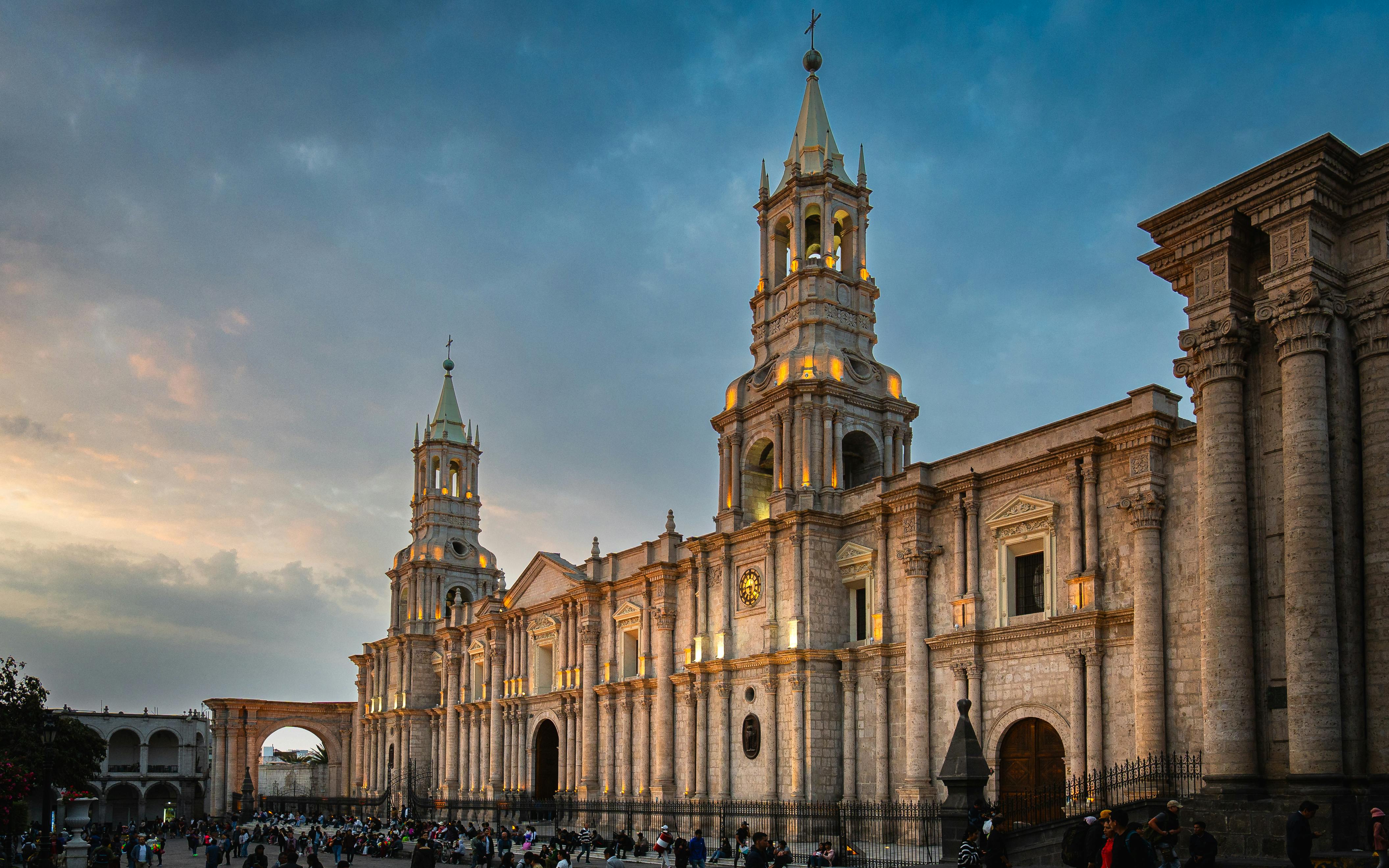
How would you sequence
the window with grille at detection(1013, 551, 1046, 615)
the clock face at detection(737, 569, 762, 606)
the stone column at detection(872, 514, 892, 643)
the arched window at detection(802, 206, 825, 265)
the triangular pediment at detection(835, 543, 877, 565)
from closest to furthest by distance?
the window with grille at detection(1013, 551, 1046, 615) < the stone column at detection(872, 514, 892, 643) < the triangular pediment at detection(835, 543, 877, 565) < the clock face at detection(737, 569, 762, 606) < the arched window at detection(802, 206, 825, 265)

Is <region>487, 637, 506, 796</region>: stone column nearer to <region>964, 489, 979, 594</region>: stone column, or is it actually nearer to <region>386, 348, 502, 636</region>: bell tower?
<region>386, 348, 502, 636</region>: bell tower

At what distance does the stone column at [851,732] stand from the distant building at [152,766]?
194 ft

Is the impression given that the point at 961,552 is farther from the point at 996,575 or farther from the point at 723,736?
the point at 723,736

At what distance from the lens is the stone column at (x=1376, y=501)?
15.4 metres

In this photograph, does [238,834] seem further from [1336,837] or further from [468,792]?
[1336,837]

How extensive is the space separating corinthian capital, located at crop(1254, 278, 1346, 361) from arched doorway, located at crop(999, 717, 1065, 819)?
41.8ft

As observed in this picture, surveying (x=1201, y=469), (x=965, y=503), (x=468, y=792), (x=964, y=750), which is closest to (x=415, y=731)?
(x=468, y=792)

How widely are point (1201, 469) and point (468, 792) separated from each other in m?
42.2

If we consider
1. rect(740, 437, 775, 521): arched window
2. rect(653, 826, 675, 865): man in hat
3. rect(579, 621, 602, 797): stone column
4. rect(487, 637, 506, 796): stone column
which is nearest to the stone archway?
rect(487, 637, 506, 796): stone column

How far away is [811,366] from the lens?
35.4 metres

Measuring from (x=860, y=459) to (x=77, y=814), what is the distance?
118ft

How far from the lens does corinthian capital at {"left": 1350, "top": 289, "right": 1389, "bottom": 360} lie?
16.3 metres

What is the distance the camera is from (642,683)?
4053cm

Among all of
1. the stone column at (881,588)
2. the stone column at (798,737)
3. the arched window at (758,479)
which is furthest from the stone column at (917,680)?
the arched window at (758,479)
